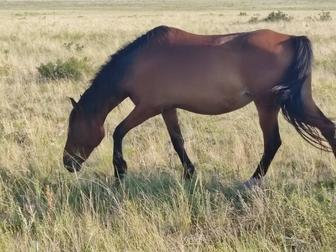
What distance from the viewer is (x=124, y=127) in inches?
214

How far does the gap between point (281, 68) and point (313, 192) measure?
139cm

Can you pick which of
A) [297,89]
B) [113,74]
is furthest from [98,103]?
[297,89]

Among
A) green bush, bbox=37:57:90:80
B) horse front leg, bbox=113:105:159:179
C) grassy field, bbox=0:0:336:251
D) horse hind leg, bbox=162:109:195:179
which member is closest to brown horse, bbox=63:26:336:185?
horse front leg, bbox=113:105:159:179

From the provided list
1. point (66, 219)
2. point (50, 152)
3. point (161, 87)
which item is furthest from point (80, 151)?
point (66, 219)

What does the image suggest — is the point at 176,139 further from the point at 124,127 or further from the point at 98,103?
the point at 98,103

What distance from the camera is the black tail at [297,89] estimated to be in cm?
520

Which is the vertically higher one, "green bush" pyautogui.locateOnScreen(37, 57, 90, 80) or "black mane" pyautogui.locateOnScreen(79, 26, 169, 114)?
"black mane" pyautogui.locateOnScreen(79, 26, 169, 114)

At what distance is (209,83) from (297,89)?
2.98 feet

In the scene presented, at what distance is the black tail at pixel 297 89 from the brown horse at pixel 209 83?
10 millimetres

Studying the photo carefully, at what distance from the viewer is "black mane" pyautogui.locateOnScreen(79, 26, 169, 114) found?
552 cm

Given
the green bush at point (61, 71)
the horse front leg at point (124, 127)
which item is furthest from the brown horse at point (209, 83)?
the green bush at point (61, 71)

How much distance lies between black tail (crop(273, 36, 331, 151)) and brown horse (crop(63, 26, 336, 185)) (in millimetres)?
10

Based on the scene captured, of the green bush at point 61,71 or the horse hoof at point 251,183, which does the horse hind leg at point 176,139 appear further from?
the green bush at point 61,71

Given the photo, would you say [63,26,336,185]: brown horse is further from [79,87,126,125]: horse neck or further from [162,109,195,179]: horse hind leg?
[162,109,195,179]: horse hind leg
